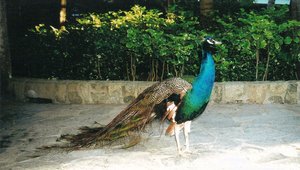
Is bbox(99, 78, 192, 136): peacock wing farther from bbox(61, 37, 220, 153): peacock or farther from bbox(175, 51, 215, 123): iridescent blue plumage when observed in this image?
bbox(175, 51, 215, 123): iridescent blue plumage

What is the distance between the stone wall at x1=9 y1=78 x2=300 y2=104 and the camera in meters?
7.83

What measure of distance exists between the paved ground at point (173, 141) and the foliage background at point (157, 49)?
108 centimetres

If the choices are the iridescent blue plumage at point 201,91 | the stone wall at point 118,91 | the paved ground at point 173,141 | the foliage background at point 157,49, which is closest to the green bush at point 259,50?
the foliage background at point 157,49

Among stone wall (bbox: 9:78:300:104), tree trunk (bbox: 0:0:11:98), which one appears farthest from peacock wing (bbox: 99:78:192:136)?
tree trunk (bbox: 0:0:11:98)

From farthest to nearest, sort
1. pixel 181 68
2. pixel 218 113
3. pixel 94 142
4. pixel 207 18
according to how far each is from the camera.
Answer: pixel 207 18
pixel 181 68
pixel 218 113
pixel 94 142

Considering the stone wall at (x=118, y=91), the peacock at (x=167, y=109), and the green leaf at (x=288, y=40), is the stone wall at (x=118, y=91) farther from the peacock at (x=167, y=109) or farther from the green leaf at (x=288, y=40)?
the peacock at (x=167, y=109)

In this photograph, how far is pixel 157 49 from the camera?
8203 mm

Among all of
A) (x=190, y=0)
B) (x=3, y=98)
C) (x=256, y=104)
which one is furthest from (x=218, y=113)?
(x=190, y=0)

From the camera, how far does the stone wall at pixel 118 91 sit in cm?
783

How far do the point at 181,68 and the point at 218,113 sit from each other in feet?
5.09

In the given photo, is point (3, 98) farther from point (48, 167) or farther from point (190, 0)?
point (190, 0)

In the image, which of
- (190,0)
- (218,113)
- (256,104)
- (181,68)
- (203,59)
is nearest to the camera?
(203,59)

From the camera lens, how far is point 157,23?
344 inches

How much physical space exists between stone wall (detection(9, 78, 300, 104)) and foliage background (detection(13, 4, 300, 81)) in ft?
1.74
